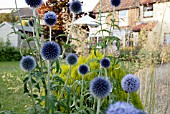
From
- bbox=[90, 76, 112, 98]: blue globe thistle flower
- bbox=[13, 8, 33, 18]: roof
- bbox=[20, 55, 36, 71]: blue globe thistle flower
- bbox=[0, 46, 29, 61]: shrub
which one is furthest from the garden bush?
bbox=[90, 76, 112, 98]: blue globe thistle flower

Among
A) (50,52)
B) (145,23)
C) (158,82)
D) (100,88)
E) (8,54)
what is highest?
(145,23)

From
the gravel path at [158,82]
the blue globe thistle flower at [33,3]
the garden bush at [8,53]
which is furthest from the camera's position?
the garden bush at [8,53]

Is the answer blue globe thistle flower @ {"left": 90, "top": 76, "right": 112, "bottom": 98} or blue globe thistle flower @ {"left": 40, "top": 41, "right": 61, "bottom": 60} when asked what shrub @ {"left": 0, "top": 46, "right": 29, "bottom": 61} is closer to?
blue globe thistle flower @ {"left": 40, "top": 41, "right": 61, "bottom": 60}

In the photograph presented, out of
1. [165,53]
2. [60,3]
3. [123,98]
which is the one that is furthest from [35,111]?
[60,3]

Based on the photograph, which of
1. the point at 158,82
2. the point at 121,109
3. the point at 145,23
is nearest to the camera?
the point at 121,109

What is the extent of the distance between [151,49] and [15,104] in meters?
3.08

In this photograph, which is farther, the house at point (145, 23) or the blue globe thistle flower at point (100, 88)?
the house at point (145, 23)

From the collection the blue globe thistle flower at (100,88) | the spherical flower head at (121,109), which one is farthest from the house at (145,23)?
the spherical flower head at (121,109)

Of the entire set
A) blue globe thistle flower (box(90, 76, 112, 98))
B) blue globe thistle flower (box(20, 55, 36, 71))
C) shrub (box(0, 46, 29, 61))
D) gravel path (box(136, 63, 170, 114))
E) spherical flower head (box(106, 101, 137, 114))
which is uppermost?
spherical flower head (box(106, 101, 137, 114))

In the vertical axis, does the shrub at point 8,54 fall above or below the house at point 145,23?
below

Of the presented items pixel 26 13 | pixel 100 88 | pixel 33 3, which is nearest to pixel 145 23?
pixel 33 3

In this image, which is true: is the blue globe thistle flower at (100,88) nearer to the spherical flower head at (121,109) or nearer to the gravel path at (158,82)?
the spherical flower head at (121,109)

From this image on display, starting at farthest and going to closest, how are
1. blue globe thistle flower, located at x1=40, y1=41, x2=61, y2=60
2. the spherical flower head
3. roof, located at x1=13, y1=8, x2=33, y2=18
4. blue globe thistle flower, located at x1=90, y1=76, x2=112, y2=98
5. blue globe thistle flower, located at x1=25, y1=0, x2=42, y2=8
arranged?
roof, located at x1=13, y1=8, x2=33, y2=18 < blue globe thistle flower, located at x1=25, y1=0, x2=42, y2=8 < blue globe thistle flower, located at x1=40, y1=41, x2=61, y2=60 < blue globe thistle flower, located at x1=90, y1=76, x2=112, y2=98 < the spherical flower head

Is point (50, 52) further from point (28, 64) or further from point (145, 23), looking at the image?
point (145, 23)
